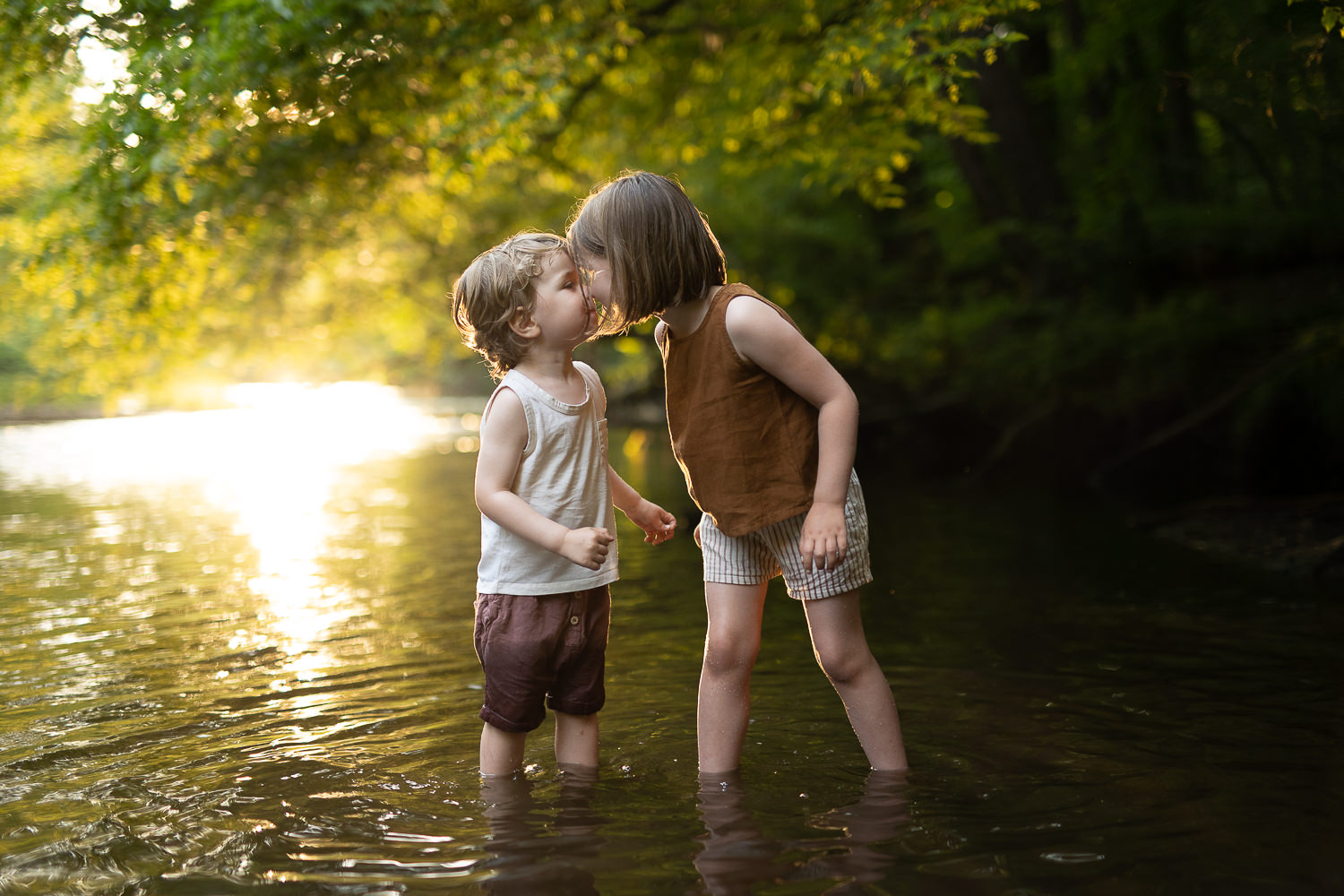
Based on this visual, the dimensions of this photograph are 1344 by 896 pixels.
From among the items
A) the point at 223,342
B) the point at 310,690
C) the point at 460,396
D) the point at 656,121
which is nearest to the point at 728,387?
the point at 310,690

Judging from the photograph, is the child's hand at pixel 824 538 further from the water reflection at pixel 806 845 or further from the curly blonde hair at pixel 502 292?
the curly blonde hair at pixel 502 292

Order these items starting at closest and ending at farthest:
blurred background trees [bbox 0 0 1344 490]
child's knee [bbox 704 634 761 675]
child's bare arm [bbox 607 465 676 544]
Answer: child's knee [bbox 704 634 761 675] → child's bare arm [bbox 607 465 676 544] → blurred background trees [bbox 0 0 1344 490]

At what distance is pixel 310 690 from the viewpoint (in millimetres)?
4344

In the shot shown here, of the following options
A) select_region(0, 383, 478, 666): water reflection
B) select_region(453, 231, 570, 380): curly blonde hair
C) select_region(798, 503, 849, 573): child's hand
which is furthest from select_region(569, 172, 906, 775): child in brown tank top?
select_region(0, 383, 478, 666): water reflection

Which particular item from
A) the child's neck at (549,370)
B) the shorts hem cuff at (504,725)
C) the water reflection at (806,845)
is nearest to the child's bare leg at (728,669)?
the water reflection at (806,845)

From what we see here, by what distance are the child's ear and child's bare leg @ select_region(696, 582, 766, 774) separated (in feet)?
2.66

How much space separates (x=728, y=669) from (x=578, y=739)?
0.46 metres

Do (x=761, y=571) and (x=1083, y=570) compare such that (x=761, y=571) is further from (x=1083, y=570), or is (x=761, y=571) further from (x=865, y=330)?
(x=865, y=330)

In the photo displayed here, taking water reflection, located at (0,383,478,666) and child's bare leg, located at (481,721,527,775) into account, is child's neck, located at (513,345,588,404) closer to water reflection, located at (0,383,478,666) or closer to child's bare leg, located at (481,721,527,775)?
child's bare leg, located at (481,721,527,775)

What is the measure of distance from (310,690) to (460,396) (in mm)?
49652

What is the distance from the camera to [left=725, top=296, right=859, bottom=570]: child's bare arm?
283 centimetres

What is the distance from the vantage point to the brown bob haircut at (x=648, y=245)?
2934 mm

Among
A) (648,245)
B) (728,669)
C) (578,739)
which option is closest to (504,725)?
(578,739)

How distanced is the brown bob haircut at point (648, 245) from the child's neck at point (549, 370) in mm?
188
